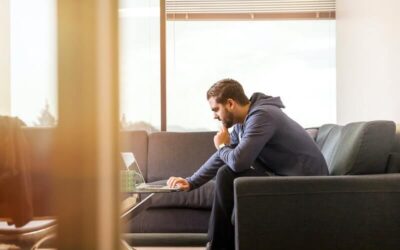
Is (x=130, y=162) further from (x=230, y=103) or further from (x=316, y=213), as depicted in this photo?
(x=230, y=103)

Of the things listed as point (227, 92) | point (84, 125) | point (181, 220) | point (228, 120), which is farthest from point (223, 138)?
point (84, 125)

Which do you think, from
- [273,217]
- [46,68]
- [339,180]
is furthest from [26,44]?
[339,180]

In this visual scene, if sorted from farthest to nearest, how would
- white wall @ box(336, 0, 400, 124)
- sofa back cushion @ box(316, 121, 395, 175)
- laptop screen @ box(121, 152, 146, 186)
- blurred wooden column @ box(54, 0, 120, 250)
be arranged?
1. white wall @ box(336, 0, 400, 124)
2. sofa back cushion @ box(316, 121, 395, 175)
3. laptop screen @ box(121, 152, 146, 186)
4. blurred wooden column @ box(54, 0, 120, 250)

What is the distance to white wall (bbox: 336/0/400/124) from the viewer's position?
275 cm

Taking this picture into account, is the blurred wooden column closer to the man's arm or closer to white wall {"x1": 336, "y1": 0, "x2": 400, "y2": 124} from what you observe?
the man's arm

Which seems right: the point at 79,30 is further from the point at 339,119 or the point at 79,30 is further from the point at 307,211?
the point at 339,119

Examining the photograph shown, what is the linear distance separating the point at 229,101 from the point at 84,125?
5.50 ft

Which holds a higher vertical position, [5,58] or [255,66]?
[255,66]

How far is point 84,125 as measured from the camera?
1.63ft

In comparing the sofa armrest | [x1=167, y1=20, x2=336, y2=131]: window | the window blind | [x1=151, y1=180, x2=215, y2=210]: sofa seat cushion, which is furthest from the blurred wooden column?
the window blind

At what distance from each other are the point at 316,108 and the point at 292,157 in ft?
Answer: 7.13

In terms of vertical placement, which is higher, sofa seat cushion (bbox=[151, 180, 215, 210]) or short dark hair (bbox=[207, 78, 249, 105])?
short dark hair (bbox=[207, 78, 249, 105])

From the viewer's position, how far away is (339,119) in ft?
13.1

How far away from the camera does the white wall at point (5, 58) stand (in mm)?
634
